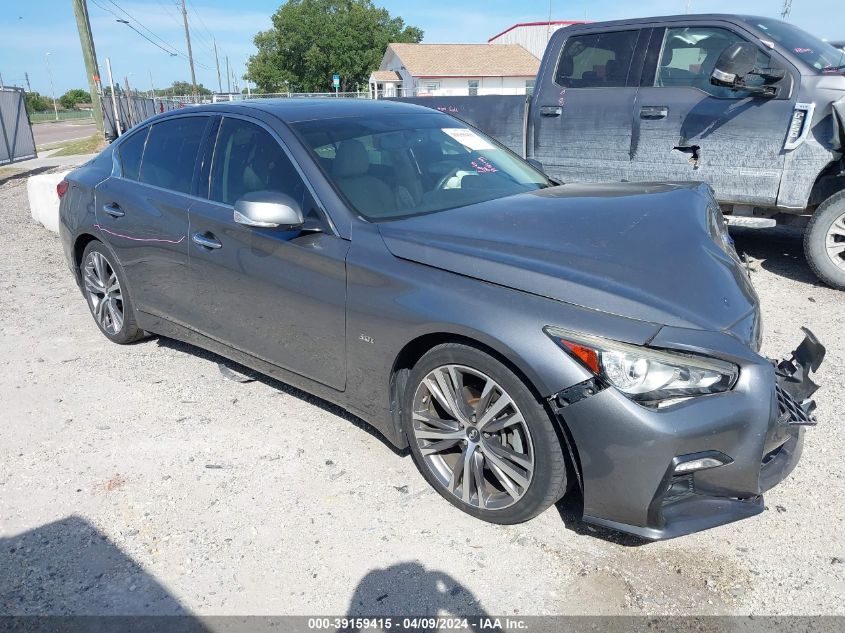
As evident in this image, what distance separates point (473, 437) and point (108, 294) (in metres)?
3.23

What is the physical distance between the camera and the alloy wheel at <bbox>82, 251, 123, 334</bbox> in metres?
4.66

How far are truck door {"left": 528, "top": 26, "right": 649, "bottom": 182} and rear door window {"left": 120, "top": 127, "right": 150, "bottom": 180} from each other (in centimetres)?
382

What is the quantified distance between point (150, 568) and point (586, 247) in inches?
86.1

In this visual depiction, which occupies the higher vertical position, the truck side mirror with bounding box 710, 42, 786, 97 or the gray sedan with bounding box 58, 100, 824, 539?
the truck side mirror with bounding box 710, 42, 786, 97

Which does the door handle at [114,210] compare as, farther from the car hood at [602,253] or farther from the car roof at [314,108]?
the car hood at [602,253]

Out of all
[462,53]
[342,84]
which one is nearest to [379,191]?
[462,53]

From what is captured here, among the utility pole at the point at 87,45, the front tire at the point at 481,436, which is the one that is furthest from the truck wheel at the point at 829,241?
the utility pole at the point at 87,45

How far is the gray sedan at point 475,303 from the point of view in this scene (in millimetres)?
2273

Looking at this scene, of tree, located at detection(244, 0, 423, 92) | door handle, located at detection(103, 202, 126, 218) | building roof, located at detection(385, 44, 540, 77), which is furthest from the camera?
tree, located at detection(244, 0, 423, 92)

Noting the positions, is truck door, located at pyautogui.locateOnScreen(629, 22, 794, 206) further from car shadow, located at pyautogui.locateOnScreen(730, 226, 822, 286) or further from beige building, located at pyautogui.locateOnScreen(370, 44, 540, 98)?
beige building, located at pyautogui.locateOnScreen(370, 44, 540, 98)

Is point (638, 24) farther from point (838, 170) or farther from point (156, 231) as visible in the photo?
point (156, 231)

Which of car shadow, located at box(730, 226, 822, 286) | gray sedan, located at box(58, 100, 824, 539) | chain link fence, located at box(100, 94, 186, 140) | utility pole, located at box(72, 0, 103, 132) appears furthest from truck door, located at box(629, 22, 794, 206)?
utility pole, located at box(72, 0, 103, 132)

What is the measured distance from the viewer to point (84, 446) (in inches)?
138

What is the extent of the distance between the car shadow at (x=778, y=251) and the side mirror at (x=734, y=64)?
1.69 meters
